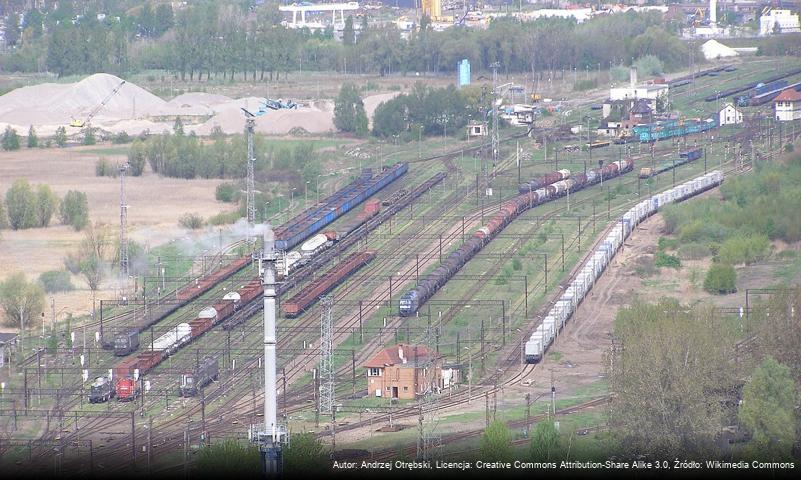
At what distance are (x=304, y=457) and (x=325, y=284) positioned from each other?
21044mm

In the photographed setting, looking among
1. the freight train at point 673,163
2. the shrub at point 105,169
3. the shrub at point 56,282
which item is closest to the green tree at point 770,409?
the shrub at point 56,282

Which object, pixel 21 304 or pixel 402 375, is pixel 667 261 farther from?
pixel 21 304

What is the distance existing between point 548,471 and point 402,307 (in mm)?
18473

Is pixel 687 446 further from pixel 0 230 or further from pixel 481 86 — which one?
pixel 481 86

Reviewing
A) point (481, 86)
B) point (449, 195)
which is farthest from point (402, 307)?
point (481, 86)

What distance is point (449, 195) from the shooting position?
72.9m

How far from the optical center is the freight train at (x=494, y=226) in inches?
2035

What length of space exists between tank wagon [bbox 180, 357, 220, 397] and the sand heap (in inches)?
2022

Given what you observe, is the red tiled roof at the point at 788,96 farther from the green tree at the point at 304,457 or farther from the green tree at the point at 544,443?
the green tree at the point at 304,457

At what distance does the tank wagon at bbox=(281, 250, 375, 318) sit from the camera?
50625mm

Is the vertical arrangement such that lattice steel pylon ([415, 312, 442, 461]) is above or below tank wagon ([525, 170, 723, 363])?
below

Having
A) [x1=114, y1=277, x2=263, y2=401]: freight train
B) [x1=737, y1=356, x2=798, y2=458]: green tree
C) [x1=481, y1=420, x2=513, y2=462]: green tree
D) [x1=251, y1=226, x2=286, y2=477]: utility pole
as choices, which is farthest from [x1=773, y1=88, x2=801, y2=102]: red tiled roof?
[x1=251, y1=226, x2=286, y2=477]: utility pole

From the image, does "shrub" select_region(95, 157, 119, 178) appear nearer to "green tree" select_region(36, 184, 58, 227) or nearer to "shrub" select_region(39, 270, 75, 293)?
"green tree" select_region(36, 184, 58, 227)

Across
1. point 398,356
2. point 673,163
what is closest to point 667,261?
point 398,356
